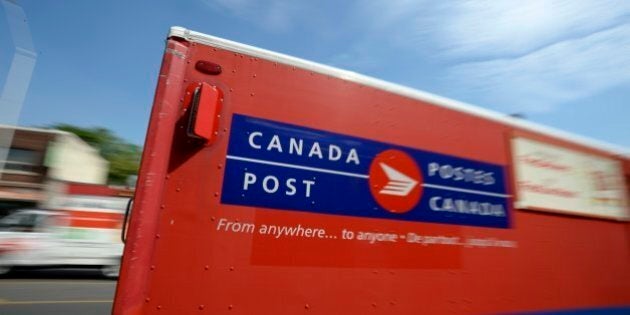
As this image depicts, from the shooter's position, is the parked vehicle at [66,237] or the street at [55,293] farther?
the parked vehicle at [66,237]

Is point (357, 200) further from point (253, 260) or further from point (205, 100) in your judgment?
point (205, 100)

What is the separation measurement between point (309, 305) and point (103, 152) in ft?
157

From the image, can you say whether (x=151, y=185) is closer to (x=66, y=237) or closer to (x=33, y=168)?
(x=66, y=237)

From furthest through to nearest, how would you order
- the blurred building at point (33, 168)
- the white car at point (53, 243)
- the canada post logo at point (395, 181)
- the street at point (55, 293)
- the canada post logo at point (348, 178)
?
the blurred building at point (33, 168) < the white car at point (53, 243) < the street at point (55, 293) < the canada post logo at point (395, 181) < the canada post logo at point (348, 178)

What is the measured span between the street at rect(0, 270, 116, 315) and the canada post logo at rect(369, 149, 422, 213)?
6791 millimetres

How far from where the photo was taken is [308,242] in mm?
2131

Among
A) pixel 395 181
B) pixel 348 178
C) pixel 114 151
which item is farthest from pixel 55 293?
pixel 114 151

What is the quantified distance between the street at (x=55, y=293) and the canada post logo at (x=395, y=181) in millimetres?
6791

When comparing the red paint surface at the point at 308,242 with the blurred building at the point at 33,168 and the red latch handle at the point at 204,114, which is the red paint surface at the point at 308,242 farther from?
the blurred building at the point at 33,168

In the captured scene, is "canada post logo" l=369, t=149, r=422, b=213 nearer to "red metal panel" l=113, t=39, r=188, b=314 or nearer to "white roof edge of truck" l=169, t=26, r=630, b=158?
"white roof edge of truck" l=169, t=26, r=630, b=158

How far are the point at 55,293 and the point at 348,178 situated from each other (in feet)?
30.0

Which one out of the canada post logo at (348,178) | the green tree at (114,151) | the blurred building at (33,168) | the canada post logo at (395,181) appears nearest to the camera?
the canada post logo at (348,178)

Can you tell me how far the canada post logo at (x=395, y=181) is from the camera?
2365 millimetres

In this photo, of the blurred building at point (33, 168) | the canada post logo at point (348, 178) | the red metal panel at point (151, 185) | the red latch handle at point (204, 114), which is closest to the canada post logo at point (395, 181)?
the canada post logo at point (348, 178)
